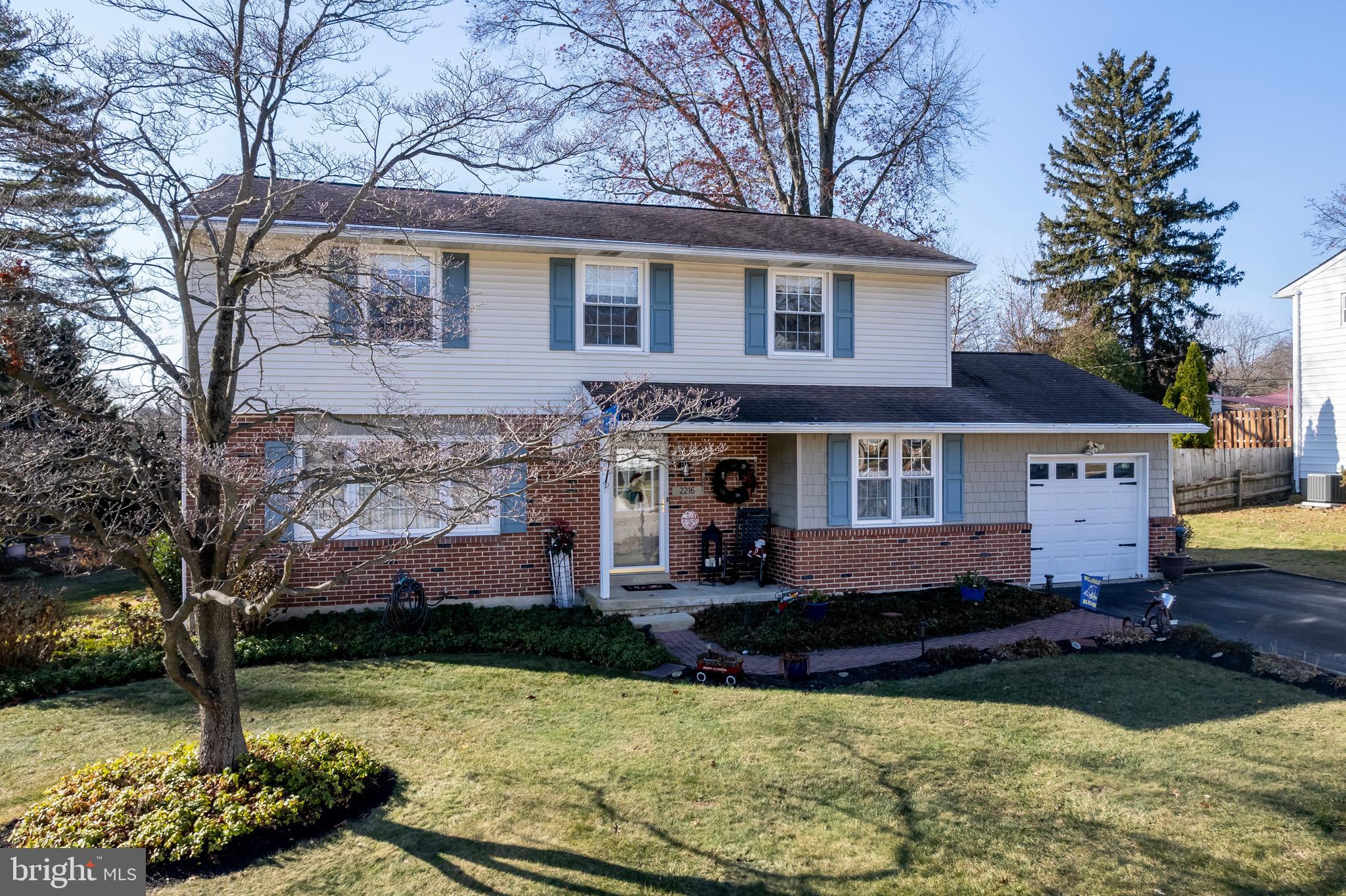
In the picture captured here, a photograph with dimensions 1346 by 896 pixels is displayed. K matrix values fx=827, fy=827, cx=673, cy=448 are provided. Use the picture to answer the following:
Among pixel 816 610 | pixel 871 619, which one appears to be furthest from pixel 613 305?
pixel 871 619

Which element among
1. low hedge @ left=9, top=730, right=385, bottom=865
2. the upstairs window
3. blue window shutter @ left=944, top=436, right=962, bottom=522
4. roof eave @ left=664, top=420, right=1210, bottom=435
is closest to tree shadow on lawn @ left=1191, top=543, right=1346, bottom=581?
roof eave @ left=664, top=420, right=1210, bottom=435

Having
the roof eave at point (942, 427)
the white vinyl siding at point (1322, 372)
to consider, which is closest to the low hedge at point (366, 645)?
the roof eave at point (942, 427)

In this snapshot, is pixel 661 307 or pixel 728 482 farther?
pixel 728 482

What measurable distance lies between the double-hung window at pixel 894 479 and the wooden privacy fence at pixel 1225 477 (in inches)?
506

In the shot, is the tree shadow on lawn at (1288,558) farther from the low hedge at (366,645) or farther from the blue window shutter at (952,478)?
the low hedge at (366,645)

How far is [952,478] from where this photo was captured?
506 inches

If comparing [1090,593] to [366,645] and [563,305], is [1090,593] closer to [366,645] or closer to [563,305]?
[563,305]

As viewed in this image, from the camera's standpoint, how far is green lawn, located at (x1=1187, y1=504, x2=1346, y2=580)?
1516cm

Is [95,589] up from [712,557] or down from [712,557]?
down

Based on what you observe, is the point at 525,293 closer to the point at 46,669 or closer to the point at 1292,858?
the point at 46,669

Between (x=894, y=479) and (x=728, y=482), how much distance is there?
2535 mm

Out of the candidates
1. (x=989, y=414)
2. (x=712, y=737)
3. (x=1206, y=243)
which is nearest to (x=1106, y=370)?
(x=1206, y=243)

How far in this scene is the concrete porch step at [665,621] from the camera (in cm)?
1072

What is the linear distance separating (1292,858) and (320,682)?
8.17 metres
